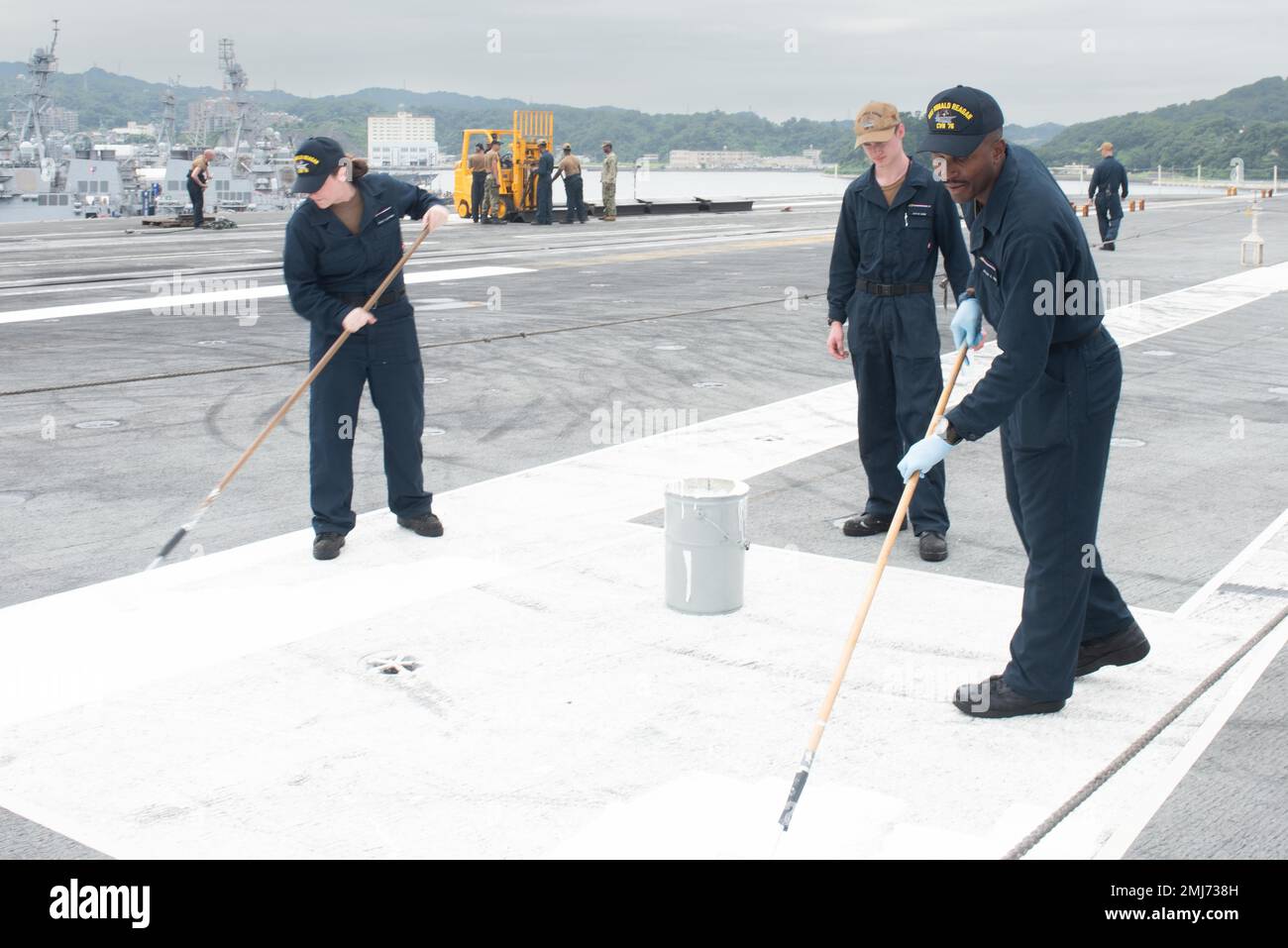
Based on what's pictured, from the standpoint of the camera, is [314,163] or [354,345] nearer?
[314,163]

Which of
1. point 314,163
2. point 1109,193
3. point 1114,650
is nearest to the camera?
point 1114,650

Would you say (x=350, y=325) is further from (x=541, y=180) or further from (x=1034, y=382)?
(x=541, y=180)

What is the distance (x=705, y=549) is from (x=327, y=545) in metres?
2.00

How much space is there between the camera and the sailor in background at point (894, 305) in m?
6.47

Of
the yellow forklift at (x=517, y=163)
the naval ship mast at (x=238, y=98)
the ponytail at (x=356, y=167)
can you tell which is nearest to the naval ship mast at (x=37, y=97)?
the naval ship mast at (x=238, y=98)

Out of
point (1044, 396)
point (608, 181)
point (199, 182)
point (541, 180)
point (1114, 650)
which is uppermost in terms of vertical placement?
point (608, 181)

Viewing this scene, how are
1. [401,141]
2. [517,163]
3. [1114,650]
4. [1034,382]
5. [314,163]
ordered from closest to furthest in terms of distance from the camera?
1. [1034,382]
2. [1114,650]
3. [314,163]
4. [517,163]
5. [401,141]

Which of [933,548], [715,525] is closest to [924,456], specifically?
[715,525]

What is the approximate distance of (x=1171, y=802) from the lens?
151 inches

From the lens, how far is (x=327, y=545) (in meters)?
6.30

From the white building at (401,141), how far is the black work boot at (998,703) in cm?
12011

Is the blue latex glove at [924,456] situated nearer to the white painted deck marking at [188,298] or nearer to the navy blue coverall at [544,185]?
the white painted deck marking at [188,298]

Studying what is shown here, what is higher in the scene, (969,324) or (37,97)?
(37,97)

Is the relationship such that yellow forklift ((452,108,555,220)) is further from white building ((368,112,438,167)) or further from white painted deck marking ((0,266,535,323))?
white building ((368,112,438,167))
